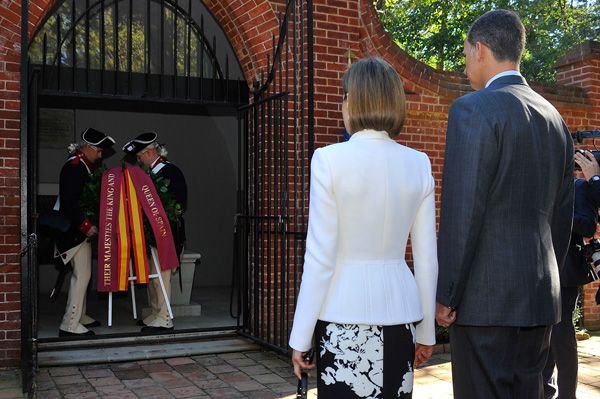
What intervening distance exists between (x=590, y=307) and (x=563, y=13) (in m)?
13.7

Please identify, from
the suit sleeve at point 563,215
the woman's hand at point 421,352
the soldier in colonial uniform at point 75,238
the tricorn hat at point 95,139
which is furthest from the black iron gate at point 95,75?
the suit sleeve at point 563,215

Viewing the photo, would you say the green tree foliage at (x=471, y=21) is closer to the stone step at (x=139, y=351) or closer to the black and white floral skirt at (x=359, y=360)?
the stone step at (x=139, y=351)

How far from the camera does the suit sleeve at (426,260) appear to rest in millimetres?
2541

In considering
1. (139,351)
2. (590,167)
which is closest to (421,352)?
(590,167)

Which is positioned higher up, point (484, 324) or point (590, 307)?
point (484, 324)

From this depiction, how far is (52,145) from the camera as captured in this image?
10625mm

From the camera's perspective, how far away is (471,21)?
17.8m

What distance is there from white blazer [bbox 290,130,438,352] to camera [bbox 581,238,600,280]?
2.16 meters

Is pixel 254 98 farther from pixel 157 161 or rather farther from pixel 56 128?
pixel 56 128

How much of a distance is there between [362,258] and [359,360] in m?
0.35

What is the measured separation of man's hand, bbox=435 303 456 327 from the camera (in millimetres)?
2613

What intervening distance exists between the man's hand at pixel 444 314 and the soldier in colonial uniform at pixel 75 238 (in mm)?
4754

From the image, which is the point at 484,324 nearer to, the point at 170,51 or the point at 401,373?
the point at 401,373

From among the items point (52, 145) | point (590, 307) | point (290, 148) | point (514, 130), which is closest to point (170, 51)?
point (52, 145)
